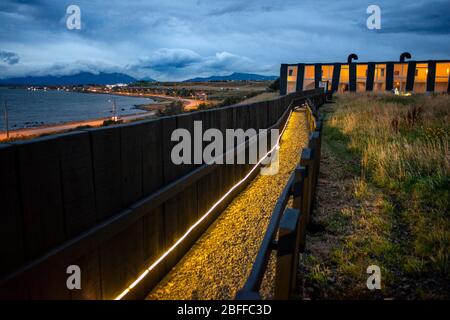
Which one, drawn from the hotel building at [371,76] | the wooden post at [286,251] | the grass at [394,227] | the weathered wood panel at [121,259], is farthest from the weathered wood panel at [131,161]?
the hotel building at [371,76]

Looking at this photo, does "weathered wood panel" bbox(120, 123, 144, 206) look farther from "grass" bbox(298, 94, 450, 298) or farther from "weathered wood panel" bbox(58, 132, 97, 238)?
"grass" bbox(298, 94, 450, 298)

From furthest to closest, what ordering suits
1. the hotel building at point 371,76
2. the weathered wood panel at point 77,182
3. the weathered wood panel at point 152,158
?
the hotel building at point 371,76 → the weathered wood panel at point 152,158 → the weathered wood panel at point 77,182

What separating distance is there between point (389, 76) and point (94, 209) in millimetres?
58520

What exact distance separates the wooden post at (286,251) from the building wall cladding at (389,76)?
181 ft

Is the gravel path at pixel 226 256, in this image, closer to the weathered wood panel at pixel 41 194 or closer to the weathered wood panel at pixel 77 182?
the weathered wood panel at pixel 77 182

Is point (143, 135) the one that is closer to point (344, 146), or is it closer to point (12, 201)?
point (12, 201)

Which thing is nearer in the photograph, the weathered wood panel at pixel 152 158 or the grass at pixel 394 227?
the grass at pixel 394 227

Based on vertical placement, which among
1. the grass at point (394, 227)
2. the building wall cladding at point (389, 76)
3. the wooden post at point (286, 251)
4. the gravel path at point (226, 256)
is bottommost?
the gravel path at point (226, 256)

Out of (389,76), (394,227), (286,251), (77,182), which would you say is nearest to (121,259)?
(77,182)

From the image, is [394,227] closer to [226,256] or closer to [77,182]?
[226,256]

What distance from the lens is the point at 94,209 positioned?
2.65 metres

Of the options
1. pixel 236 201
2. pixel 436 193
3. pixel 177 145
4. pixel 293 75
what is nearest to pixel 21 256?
pixel 177 145

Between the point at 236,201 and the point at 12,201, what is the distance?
449 centimetres

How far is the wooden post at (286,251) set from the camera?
2031 millimetres
